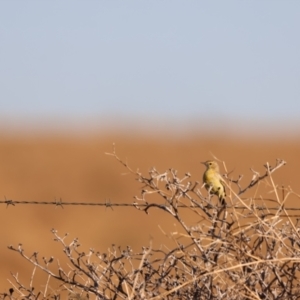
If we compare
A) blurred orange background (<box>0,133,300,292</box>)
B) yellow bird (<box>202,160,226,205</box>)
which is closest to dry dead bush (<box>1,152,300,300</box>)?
yellow bird (<box>202,160,226,205</box>)

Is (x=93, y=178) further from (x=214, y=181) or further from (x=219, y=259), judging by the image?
(x=219, y=259)

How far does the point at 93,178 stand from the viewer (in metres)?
26.5

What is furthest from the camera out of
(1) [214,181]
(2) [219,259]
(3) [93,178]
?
(3) [93,178]

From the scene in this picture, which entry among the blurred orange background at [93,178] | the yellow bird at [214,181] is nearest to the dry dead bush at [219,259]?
the yellow bird at [214,181]

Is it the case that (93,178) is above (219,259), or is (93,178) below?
below

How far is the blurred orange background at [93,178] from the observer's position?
19422 mm

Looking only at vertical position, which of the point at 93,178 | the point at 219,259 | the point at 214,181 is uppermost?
the point at 214,181

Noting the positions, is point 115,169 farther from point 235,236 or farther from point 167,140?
point 235,236

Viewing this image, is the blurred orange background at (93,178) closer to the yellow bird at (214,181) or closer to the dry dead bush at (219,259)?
the yellow bird at (214,181)

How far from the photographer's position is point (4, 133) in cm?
3366

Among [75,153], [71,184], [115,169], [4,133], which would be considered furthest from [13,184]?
[4,133]

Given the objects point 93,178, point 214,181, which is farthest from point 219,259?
point 93,178

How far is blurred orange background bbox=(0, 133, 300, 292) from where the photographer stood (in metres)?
19.4

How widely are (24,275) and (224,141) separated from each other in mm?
22141
